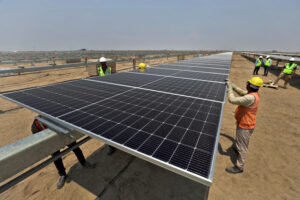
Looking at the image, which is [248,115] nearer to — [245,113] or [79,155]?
[245,113]

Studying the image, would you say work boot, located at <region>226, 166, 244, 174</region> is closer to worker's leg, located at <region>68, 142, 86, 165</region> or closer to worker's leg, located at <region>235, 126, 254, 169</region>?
worker's leg, located at <region>235, 126, 254, 169</region>

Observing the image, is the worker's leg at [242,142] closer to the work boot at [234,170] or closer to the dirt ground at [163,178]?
the work boot at [234,170]

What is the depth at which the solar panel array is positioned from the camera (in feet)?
6.51

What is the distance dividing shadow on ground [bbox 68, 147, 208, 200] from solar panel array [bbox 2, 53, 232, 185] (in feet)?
8.72

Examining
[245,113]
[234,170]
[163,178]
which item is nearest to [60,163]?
[163,178]

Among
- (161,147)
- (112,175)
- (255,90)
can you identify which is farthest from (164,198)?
(255,90)

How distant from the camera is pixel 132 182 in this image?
14.6 feet

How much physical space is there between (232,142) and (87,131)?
20.9 ft

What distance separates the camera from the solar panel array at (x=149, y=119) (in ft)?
6.51

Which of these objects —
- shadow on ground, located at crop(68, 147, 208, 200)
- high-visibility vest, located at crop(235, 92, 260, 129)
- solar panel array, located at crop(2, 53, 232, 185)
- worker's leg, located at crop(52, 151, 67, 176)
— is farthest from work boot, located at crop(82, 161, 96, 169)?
high-visibility vest, located at crop(235, 92, 260, 129)

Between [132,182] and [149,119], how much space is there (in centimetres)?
277

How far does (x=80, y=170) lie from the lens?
4.88 metres

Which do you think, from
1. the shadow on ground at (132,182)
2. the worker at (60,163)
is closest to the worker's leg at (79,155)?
the worker at (60,163)

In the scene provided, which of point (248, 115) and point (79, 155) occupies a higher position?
point (248, 115)
